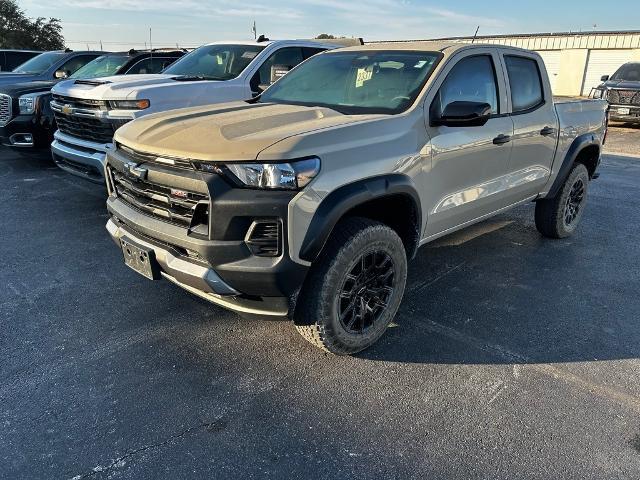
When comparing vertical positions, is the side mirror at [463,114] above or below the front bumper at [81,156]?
above

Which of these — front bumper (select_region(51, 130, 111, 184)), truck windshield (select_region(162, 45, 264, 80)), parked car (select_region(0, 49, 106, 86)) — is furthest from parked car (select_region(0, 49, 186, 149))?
parked car (select_region(0, 49, 106, 86))

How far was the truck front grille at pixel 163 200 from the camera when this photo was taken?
106 inches

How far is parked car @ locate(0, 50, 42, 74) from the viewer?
14.6 m

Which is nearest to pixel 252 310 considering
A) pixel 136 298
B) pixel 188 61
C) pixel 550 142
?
pixel 136 298

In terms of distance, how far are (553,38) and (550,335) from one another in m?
33.6

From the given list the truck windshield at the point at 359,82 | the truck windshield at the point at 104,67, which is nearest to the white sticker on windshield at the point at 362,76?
the truck windshield at the point at 359,82

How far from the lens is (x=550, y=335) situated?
349cm

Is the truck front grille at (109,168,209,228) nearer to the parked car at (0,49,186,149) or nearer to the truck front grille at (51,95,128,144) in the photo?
the truck front grille at (51,95,128,144)

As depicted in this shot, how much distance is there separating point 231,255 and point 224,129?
84cm

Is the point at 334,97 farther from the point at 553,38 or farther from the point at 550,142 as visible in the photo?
the point at 553,38

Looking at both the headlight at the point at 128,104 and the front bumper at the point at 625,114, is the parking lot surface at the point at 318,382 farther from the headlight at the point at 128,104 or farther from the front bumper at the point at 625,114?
the front bumper at the point at 625,114

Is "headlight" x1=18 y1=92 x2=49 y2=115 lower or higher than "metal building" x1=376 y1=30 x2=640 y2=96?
lower

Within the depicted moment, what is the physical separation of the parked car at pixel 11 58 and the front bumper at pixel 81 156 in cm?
1055

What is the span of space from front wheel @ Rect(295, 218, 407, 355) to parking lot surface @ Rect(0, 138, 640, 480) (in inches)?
7.2
